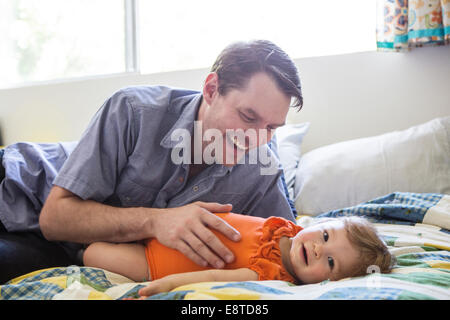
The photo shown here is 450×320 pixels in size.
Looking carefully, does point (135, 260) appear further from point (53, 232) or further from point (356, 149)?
point (356, 149)

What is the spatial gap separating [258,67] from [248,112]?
13cm

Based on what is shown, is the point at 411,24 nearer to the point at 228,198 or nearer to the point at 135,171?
the point at 228,198

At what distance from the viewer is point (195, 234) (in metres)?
0.98

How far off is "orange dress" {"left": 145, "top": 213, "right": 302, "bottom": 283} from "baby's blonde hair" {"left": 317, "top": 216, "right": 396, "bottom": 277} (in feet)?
0.55

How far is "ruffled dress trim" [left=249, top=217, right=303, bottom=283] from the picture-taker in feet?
3.23

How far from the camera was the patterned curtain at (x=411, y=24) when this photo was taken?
1.85m

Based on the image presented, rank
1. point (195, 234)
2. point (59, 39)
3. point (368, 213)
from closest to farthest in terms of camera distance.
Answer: point (195, 234)
point (368, 213)
point (59, 39)

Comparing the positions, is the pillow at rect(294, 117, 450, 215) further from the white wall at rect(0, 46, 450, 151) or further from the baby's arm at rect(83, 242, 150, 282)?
the baby's arm at rect(83, 242, 150, 282)

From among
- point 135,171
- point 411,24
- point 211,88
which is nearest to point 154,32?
point 411,24

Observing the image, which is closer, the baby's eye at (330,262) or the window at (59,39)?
the baby's eye at (330,262)

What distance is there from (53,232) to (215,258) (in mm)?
442

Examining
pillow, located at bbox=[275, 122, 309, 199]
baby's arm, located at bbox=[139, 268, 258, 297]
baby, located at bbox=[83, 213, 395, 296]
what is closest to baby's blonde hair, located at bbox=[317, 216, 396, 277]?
baby, located at bbox=[83, 213, 395, 296]

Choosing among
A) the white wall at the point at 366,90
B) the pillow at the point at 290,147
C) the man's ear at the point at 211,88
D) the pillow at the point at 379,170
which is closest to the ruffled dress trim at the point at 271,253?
the man's ear at the point at 211,88

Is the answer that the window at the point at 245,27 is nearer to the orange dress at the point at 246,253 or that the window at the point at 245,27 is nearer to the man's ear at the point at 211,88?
the man's ear at the point at 211,88
